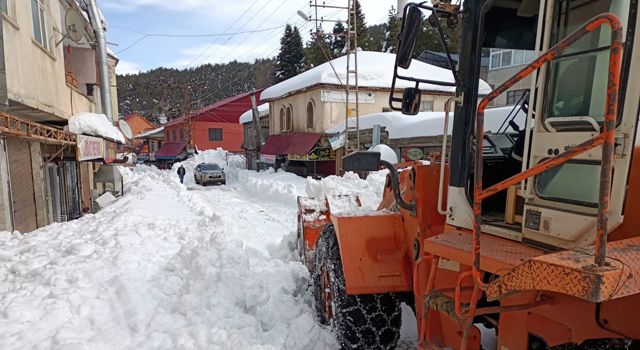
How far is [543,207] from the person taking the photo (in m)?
1.88

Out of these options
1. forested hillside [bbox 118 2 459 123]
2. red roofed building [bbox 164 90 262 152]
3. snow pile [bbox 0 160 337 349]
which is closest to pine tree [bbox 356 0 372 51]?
forested hillside [bbox 118 2 459 123]

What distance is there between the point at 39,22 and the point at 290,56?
49.6 m

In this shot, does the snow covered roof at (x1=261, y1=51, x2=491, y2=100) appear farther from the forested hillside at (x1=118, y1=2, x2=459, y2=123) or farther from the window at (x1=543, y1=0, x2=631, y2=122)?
the forested hillside at (x1=118, y1=2, x2=459, y2=123)

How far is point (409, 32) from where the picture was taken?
2.32 m

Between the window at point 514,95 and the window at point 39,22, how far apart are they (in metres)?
9.39

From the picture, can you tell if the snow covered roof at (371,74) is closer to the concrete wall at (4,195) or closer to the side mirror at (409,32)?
the concrete wall at (4,195)

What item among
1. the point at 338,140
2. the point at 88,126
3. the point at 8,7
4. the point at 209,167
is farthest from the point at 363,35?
the point at 8,7

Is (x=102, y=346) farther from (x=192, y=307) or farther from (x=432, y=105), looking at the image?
(x=432, y=105)

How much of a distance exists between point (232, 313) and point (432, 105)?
20.7m

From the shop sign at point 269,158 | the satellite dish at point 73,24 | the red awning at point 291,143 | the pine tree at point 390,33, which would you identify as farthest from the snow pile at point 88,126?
the pine tree at point 390,33

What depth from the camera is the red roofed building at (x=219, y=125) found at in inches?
1861

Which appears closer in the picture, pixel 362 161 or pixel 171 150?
pixel 362 161

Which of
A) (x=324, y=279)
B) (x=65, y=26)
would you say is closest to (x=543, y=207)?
(x=324, y=279)

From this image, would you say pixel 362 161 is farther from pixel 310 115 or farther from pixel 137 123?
pixel 137 123
